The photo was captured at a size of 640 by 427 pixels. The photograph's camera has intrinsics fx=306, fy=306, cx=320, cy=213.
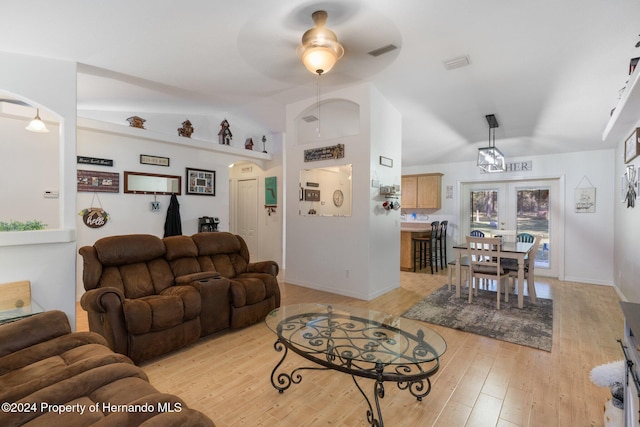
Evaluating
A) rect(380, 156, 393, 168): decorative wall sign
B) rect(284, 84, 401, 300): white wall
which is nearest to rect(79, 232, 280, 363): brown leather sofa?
rect(284, 84, 401, 300): white wall

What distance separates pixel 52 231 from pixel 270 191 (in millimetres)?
4079

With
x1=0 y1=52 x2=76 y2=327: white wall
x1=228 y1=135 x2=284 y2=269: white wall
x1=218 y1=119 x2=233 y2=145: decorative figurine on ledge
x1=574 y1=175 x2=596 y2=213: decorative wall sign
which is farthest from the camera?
x1=228 y1=135 x2=284 y2=269: white wall

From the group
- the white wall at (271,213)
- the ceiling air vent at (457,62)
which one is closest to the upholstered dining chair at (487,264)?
the ceiling air vent at (457,62)

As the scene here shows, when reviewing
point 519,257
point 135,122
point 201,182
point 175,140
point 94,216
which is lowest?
point 519,257

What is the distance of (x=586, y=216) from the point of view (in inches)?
210

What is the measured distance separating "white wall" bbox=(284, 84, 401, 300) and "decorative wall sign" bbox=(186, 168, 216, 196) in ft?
5.18

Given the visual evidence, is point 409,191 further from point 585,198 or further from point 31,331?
point 31,331

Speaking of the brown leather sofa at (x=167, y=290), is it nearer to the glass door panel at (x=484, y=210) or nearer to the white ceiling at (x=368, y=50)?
the white ceiling at (x=368, y=50)

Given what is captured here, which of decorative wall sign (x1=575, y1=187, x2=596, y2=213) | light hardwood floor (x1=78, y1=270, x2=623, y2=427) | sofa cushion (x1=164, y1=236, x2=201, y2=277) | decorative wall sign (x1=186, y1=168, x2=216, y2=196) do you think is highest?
decorative wall sign (x1=186, y1=168, x2=216, y2=196)

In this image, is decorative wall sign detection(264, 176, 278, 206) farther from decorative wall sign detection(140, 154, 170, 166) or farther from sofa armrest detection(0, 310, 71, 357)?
sofa armrest detection(0, 310, 71, 357)

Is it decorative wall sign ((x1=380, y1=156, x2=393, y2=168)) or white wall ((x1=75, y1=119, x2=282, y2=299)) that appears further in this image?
decorative wall sign ((x1=380, y1=156, x2=393, y2=168))

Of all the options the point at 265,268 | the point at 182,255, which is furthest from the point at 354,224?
the point at 182,255

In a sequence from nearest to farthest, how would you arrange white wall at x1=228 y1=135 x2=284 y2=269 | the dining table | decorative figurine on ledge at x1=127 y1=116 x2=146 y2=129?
→ the dining table → decorative figurine on ledge at x1=127 y1=116 x2=146 y2=129 → white wall at x1=228 y1=135 x2=284 y2=269

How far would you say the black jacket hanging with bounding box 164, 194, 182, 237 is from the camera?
16.2 ft
